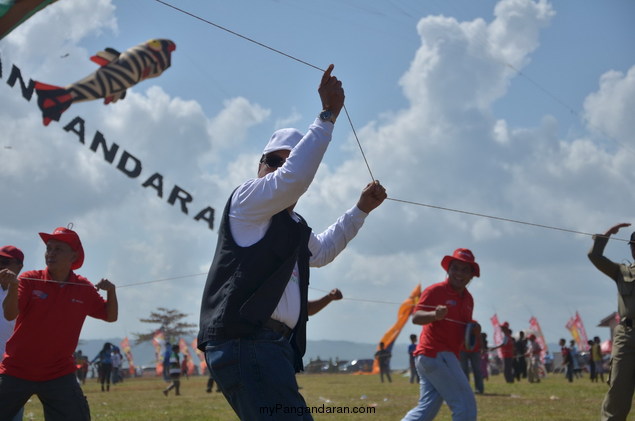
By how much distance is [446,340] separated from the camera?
296 inches

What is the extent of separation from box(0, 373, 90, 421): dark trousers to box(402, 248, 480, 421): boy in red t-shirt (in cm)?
284

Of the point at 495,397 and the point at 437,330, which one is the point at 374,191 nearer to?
the point at 437,330

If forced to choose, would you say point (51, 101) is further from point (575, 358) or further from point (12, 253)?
point (575, 358)

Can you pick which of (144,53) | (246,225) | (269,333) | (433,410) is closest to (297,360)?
(269,333)

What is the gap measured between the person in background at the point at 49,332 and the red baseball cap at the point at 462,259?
3.44 metres

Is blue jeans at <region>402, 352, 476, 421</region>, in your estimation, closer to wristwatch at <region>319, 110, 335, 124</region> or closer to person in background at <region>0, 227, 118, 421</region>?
person in background at <region>0, 227, 118, 421</region>

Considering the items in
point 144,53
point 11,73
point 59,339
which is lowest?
point 59,339

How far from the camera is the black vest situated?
3.49 meters

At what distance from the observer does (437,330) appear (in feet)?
24.8

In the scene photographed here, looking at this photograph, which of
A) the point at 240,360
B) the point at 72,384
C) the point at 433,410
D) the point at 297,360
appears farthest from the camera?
the point at 433,410

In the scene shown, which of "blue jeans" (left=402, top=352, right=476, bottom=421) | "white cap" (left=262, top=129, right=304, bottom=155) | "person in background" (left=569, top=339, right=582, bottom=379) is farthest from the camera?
"person in background" (left=569, top=339, right=582, bottom=379)

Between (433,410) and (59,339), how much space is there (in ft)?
10.6

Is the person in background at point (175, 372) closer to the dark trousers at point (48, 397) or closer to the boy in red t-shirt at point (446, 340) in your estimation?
the boy in red t-shirt at point (446, 340)

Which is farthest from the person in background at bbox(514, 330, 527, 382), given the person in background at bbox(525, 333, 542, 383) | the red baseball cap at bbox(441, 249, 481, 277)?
the red baseball cap at bbox(441, 249, 481, 277)
